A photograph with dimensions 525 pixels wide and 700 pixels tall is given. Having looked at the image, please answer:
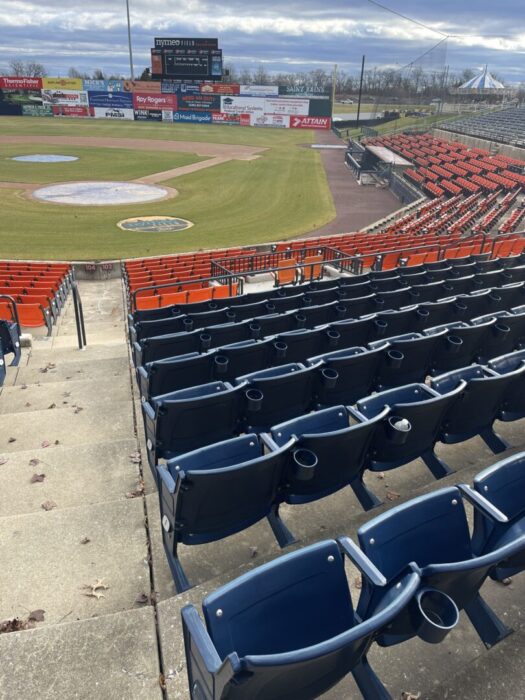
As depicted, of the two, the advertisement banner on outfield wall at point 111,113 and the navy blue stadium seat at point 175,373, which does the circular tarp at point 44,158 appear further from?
the navy blue stadium seat at point 175,373

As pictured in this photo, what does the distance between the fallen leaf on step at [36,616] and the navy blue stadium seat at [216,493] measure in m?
0.95

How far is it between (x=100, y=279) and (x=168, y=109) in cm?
7183

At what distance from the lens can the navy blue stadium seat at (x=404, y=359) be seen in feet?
20.3

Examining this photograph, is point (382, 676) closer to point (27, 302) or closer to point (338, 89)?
point (27, 302)

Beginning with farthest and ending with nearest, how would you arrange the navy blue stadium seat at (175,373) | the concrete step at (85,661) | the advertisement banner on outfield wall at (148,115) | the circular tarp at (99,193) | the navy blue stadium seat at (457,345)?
the advertisement banner on outfield wall at (148,115) → the circular tarp at (99,193) → the navy blue stadium seat at (457,345) → the navy blue stadium seat at (175,373) → the concrete step at (85,661)

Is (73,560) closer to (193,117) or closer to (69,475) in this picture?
(69,475)

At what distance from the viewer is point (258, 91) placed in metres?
84.5

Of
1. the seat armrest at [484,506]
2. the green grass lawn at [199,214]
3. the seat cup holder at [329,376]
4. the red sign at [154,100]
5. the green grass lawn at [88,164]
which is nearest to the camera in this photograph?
the seat armrest at [484,506]

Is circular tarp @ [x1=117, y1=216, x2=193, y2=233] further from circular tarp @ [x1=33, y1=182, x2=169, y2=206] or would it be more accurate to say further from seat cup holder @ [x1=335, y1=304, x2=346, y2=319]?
seat cup holder @ [x1=335, y1=304, x2=346, y2=319]

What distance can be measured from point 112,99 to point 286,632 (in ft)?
302

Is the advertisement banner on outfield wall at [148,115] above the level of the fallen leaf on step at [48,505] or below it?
above

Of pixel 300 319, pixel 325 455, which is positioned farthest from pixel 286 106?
pixel 325 455

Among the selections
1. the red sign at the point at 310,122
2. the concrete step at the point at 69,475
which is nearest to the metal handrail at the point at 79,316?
the concrete step at the point at 69,475

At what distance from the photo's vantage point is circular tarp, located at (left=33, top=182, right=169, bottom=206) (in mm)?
32438
